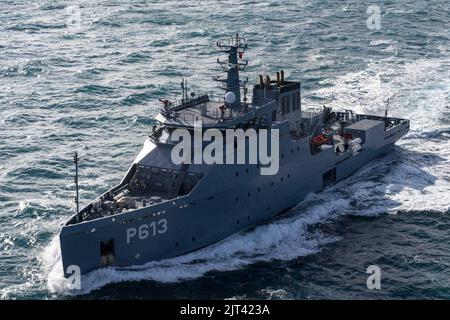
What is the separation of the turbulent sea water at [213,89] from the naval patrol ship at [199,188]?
1.08m

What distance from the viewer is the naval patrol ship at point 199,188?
35250 millimetres

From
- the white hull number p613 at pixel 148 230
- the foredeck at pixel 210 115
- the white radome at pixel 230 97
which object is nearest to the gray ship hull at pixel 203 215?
the white hull number p613 at pixel 148 230

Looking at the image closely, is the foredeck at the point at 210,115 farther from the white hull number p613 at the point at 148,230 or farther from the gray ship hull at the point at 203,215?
the white hull number p613 at the point at 148,230

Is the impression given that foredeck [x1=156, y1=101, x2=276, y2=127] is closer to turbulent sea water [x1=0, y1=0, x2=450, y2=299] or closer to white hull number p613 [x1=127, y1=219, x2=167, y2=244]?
white hull number p613 [x1=127, y1=219, x2=167, y2=244]

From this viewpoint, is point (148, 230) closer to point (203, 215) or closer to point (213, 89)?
point (203, 215)

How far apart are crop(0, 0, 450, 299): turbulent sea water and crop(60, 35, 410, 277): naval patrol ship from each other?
1083 millimetres

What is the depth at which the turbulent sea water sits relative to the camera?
36438mm

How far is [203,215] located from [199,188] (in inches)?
67.8

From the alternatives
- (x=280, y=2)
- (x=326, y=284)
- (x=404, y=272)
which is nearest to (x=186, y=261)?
(x=326, y=284)

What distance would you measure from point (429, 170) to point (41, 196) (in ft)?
92.7

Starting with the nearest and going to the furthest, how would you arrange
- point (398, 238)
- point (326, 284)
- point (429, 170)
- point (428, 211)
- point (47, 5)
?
1. point (326, 284)
2. point (398, 238)
3. point (428, 211)
4. point (429, 170)
5. point (47, 5)

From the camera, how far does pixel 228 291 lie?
1383 inches
